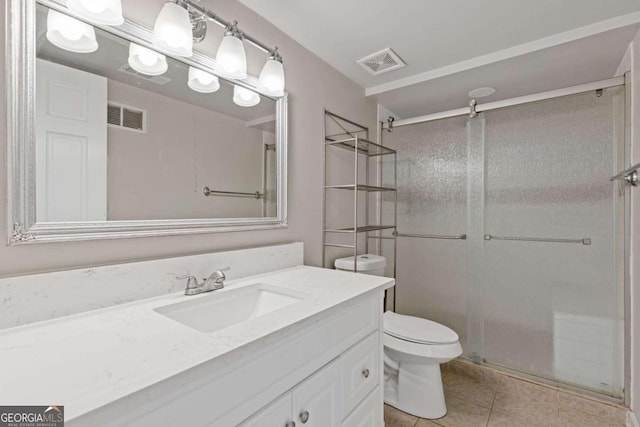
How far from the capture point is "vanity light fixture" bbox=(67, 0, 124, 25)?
2.86 feet

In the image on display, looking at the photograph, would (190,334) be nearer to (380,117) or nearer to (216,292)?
(216,292)

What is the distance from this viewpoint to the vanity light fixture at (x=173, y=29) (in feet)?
3.28

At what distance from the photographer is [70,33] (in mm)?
888

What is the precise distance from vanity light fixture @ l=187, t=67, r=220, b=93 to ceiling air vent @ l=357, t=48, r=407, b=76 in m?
1.04

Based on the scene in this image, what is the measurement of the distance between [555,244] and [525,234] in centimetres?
18

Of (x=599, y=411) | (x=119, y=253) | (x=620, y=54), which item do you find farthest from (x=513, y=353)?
(x=119, y=253)

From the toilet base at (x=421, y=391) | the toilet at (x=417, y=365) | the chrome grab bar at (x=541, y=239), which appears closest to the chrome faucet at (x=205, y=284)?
the toilet at (x=417, y=365)

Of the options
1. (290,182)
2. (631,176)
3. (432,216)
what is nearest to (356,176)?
(290,182)

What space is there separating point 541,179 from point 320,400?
2.04 meters

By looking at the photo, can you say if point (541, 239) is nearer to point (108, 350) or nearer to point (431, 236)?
point (431, 236)

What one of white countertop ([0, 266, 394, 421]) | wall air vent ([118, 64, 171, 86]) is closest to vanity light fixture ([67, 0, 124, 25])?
Answer: wall air vent ([118, 64, 171, 86])

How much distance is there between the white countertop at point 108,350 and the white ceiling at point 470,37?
142 centimetres

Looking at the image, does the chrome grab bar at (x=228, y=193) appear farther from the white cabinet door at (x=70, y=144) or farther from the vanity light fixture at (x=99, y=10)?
the vanity light fixture at (x=99, y=10)

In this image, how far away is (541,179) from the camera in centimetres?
199
